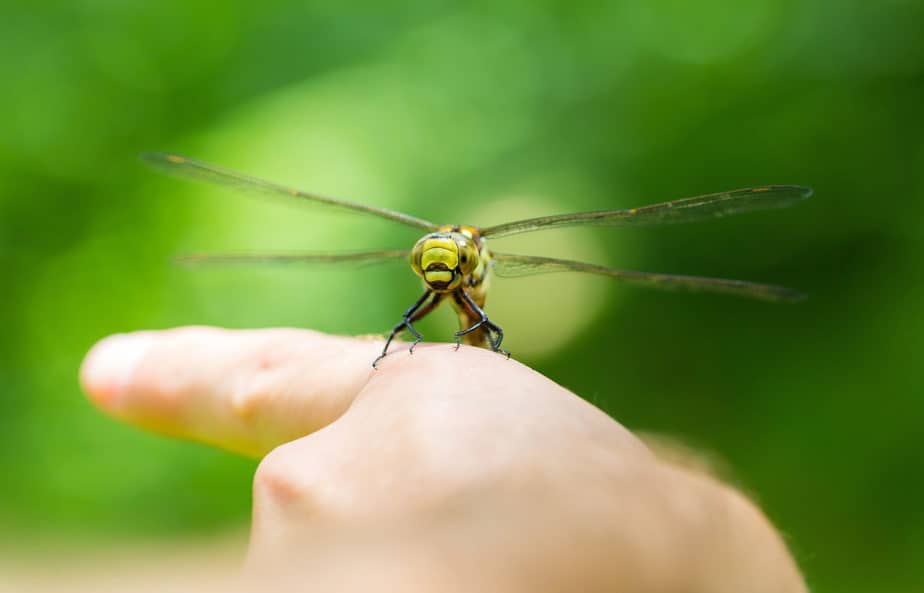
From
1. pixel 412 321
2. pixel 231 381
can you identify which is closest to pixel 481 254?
pixel 412 321

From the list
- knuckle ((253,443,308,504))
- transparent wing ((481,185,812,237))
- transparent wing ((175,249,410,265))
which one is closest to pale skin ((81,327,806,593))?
knuckle ((253,443,308,504))

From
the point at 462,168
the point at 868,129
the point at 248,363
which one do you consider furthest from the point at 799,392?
the point at 248,363

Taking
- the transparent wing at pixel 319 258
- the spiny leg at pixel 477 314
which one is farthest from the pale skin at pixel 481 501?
the transparent wing at pixel 319 258

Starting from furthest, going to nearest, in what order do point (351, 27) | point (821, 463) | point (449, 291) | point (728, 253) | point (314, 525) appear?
point (351, 27)
point (728, 253)
point (821, 463)
point (449, 291)
point (314, 525)

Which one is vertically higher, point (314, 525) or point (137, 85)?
point (137, 85)

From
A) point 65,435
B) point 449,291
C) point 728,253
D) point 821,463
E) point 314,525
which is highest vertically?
point 728,253

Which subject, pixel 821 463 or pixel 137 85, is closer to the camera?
pixel 821 463

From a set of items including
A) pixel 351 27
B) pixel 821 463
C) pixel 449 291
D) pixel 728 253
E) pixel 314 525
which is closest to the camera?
pixel 314 525

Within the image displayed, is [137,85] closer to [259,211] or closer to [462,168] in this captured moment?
[259,211]
